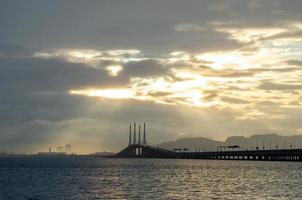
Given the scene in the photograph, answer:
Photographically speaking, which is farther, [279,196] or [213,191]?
[213,191]

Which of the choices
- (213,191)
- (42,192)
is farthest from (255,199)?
(42,192)

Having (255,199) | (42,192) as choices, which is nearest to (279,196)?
(255,199)

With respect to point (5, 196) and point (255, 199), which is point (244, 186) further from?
point (5, 196)

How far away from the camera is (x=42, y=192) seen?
2719 inches

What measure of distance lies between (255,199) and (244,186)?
18.1 m

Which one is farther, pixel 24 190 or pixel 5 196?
pixel 24 190

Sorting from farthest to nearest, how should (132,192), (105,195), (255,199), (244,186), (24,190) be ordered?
(244,186) < (24,190) < (132,192) < (105,195) < (255,199)

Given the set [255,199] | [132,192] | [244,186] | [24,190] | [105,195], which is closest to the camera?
[255,199]

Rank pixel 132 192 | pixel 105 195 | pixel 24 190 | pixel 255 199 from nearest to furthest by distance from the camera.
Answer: pixel 255 199, pixel 105 195, pixel 132 192, pixel 24 190

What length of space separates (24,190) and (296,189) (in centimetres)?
3577

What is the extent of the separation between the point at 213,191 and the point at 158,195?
9.18m

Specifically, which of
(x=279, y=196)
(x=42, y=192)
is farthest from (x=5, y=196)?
(x=279, y=196)

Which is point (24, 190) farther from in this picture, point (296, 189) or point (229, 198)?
point (296, 189)

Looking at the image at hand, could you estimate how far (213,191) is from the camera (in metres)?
69.9
